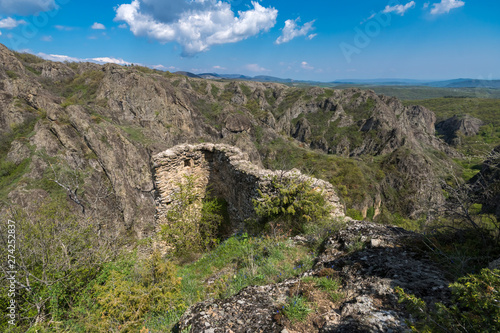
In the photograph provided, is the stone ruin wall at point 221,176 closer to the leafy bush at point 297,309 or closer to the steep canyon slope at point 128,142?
the steep canyon slope at point 128,142

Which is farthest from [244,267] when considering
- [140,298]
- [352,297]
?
[352,297]

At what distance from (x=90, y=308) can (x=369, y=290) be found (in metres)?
5.79

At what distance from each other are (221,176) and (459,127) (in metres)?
139

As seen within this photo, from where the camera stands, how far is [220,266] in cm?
649

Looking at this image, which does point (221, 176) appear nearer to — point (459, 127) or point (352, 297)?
point (352, 297)

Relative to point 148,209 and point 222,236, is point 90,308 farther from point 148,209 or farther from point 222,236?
point 148,209

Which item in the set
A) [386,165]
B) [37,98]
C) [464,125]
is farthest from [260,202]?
[464,125]

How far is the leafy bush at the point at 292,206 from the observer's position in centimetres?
728

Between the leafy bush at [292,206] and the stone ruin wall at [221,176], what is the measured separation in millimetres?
398

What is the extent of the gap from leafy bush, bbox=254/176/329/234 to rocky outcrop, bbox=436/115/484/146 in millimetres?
123803

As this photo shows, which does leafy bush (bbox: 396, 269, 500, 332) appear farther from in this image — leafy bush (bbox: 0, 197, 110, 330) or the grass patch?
leafy bush (bbox: 0, 197, 110, 330)

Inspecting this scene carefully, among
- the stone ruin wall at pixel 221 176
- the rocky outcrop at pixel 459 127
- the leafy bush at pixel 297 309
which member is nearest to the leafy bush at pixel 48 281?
the stone ruin wall at pixel 221 176

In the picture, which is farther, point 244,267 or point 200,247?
point 200,247

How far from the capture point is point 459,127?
108 meters
